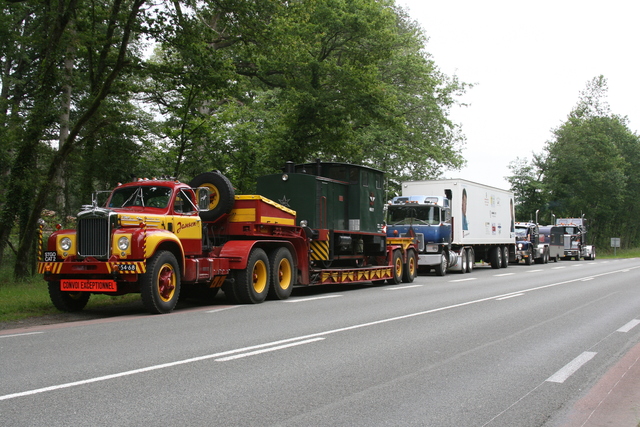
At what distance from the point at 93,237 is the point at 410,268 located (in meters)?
13.1

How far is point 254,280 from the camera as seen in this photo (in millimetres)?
15258

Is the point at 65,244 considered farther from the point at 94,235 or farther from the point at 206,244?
the point at 206,244

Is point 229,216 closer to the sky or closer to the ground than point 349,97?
closer to the ground

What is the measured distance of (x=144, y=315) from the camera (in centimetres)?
1242

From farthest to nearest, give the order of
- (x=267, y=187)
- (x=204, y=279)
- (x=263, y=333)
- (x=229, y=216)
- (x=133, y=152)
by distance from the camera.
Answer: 1. (x=133, y=152)
2. (x=267, y=187)
3. (x=229, y=216)
4. (x=204, y=279)
5. (x=263, y=333)

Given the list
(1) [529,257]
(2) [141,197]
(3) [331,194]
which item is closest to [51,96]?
(2) [141,197]

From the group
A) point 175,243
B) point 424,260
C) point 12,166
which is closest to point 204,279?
point 175,243

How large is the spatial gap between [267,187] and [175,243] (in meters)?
5.62

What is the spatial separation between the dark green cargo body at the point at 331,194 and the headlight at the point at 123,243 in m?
6.44

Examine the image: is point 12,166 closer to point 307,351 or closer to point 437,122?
point 307,351

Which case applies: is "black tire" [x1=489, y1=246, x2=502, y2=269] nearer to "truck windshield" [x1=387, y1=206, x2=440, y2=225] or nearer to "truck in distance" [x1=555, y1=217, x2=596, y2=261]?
"truck windshield" [x1=387, y1=206, x2=440, y2=225]

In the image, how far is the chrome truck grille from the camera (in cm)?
1230

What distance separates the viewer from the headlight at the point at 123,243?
12.1 metres

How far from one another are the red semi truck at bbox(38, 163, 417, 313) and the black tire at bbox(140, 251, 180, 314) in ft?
0.06
